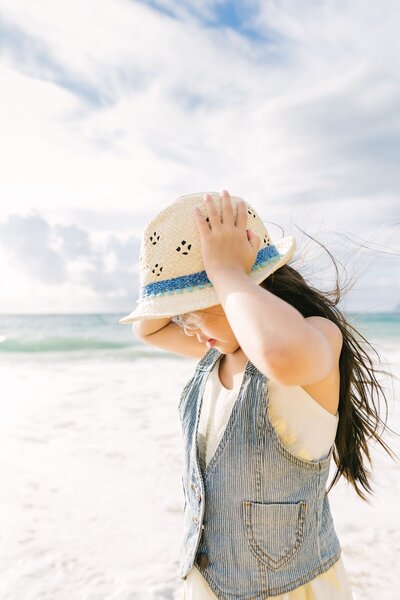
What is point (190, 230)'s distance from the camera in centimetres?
144

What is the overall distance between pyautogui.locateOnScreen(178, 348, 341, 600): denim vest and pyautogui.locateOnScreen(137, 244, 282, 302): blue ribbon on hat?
0.27 meters

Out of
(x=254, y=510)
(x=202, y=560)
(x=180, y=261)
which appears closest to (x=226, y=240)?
(x=180, y=261)

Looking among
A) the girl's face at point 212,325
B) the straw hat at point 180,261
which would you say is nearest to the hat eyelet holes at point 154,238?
the straw hat at point 180,261

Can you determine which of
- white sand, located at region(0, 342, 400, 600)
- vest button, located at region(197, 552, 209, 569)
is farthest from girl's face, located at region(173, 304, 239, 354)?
white sand, located at region(0, 342, 400, 600)

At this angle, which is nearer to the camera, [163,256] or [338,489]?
[163,256]

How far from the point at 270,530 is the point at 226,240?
741 millimetres

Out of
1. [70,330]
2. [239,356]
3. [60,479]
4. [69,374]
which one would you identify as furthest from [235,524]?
[70,330]

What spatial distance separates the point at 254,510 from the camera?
1.44 metres

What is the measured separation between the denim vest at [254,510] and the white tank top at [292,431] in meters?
0.02

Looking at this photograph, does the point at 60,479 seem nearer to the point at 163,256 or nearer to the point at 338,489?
the point at 338,489

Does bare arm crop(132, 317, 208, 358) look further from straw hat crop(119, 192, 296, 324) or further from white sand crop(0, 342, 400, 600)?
→ white sand crop(0, 342, 400, 600)

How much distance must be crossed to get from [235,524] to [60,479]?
359 cm

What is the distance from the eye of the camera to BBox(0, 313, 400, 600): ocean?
3.11 meters

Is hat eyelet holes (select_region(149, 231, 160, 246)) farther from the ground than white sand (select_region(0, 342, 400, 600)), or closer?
farther from the ground
